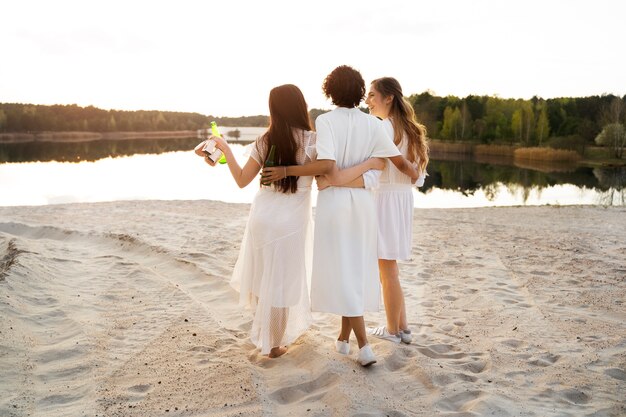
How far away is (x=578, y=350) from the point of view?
14.4ft

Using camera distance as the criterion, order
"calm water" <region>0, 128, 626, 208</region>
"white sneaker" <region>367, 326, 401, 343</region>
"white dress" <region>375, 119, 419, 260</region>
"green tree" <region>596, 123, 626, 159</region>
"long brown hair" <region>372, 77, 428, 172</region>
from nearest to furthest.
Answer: "long brown hair" <region>372, 77, 428, 172</region> < "white dress" <region>375, 119, 419, 260</region> < "white sneaker" <region>367, 326, 401, 343</region> < "calm water" <region>0, 128, 626, 208</region> < "green tree" <region>596, 123, 626, 159</region>

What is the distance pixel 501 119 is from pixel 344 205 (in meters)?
64.0

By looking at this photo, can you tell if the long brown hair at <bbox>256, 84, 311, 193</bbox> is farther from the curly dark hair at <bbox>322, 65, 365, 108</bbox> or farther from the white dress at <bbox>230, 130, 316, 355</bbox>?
the curly dark hair at <bbox>322, 65, 365, 108</bbox>

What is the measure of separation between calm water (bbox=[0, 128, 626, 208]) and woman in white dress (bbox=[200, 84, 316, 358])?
15.5m

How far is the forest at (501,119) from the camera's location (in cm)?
4991

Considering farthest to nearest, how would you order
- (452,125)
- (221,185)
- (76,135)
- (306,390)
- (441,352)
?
1. (76,135)
2. (452,125)
3. (221,185)
4. (441,352)
5. (306,390)

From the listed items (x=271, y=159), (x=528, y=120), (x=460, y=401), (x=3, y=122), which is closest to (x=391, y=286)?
(x=460, y=401)

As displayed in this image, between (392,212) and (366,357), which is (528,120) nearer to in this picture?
(392,212)

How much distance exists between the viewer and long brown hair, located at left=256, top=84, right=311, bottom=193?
3.70 metres

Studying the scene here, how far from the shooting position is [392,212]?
4230mm

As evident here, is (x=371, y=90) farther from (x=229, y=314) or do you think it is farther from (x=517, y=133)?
(x=517, y=133)

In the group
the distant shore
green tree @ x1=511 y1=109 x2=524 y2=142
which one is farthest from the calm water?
the distant shore

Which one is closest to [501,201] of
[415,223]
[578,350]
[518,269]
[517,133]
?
[415,223]

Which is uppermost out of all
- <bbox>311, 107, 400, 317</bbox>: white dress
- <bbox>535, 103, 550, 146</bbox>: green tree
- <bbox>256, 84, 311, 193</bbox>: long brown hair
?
<bbox>535, 103, 550, 146</bbox>: green tree
